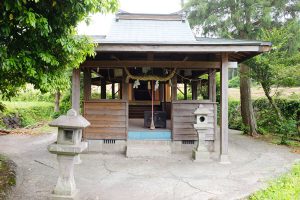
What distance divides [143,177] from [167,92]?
10.4 meters

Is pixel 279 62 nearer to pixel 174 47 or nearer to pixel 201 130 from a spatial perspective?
pixel 201 130

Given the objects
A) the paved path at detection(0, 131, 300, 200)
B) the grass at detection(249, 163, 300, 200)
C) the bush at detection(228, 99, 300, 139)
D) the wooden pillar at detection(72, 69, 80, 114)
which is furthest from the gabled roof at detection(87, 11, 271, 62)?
the bush at detection(228, 99, 300, 139)

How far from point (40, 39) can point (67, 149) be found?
1.85m

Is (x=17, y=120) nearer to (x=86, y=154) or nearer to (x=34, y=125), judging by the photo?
(x=34, y=125)

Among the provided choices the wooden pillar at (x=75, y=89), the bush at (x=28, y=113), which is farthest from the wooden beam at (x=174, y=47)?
the bush at (x=28, y=113)

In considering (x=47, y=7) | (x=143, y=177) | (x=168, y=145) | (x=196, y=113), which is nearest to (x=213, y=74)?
(x=196, y=113)

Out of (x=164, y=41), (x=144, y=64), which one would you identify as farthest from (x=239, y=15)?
(x=164, y=41)

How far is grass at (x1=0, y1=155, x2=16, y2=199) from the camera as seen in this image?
5169 mm

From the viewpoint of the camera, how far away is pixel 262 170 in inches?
280

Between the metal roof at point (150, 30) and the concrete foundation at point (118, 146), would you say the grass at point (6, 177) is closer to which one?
the concrete foundation at point (118, 146)

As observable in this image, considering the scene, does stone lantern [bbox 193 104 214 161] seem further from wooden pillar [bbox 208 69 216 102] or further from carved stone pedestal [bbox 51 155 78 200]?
carved stone pedestal [bbox 51 155 78 200]

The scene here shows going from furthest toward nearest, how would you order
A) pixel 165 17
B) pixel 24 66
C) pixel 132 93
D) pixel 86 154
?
pixel 132 93, pixel 165 17, pixel 86 154, pixel 24 66

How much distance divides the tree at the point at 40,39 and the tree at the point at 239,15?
8051mm

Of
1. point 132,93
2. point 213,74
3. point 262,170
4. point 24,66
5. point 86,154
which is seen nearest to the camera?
point 24,66
